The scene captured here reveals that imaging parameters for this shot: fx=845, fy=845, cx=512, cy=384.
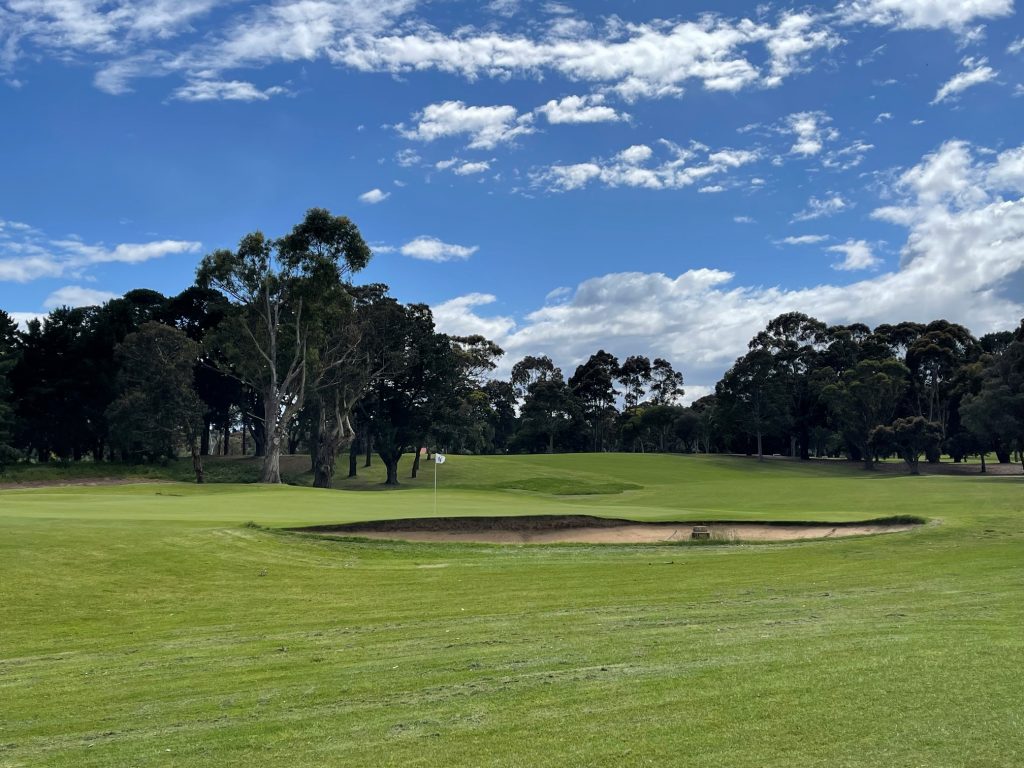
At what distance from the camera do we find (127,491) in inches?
1948

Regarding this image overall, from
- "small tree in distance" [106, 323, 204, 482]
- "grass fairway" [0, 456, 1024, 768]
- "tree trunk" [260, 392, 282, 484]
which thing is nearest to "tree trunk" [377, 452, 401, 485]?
"small tree in distance" [106, 323, 204, 482]

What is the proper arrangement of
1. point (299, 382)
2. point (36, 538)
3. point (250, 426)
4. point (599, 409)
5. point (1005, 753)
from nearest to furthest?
point (1005, 753) < point (36, 538) < point (299, 382) < point (250, 426) < point (599, 409)

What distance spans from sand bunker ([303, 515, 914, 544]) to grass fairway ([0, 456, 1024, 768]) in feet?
12.4

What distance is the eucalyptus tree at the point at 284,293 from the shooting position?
194 ft

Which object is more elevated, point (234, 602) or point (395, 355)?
point (395, 355)

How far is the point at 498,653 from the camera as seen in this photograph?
9.98m

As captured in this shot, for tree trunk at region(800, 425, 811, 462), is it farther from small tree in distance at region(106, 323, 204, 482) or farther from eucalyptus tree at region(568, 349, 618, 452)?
small tree in distance at region(106, 323, 204, 482)

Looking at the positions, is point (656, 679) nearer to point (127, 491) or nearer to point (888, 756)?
point (888, 756)

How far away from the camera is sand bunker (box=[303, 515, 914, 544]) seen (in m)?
27.0

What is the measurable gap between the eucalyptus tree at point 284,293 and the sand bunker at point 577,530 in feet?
109

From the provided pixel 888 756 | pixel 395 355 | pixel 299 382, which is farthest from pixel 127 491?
pixel 888 756

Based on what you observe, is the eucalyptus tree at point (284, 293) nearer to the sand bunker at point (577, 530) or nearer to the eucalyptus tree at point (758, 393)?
the sand bunker at point (577, 530)

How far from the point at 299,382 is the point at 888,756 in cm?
6213

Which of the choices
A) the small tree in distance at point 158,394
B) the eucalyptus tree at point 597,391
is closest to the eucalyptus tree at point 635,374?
the eucalyptus tree at point 597,391
